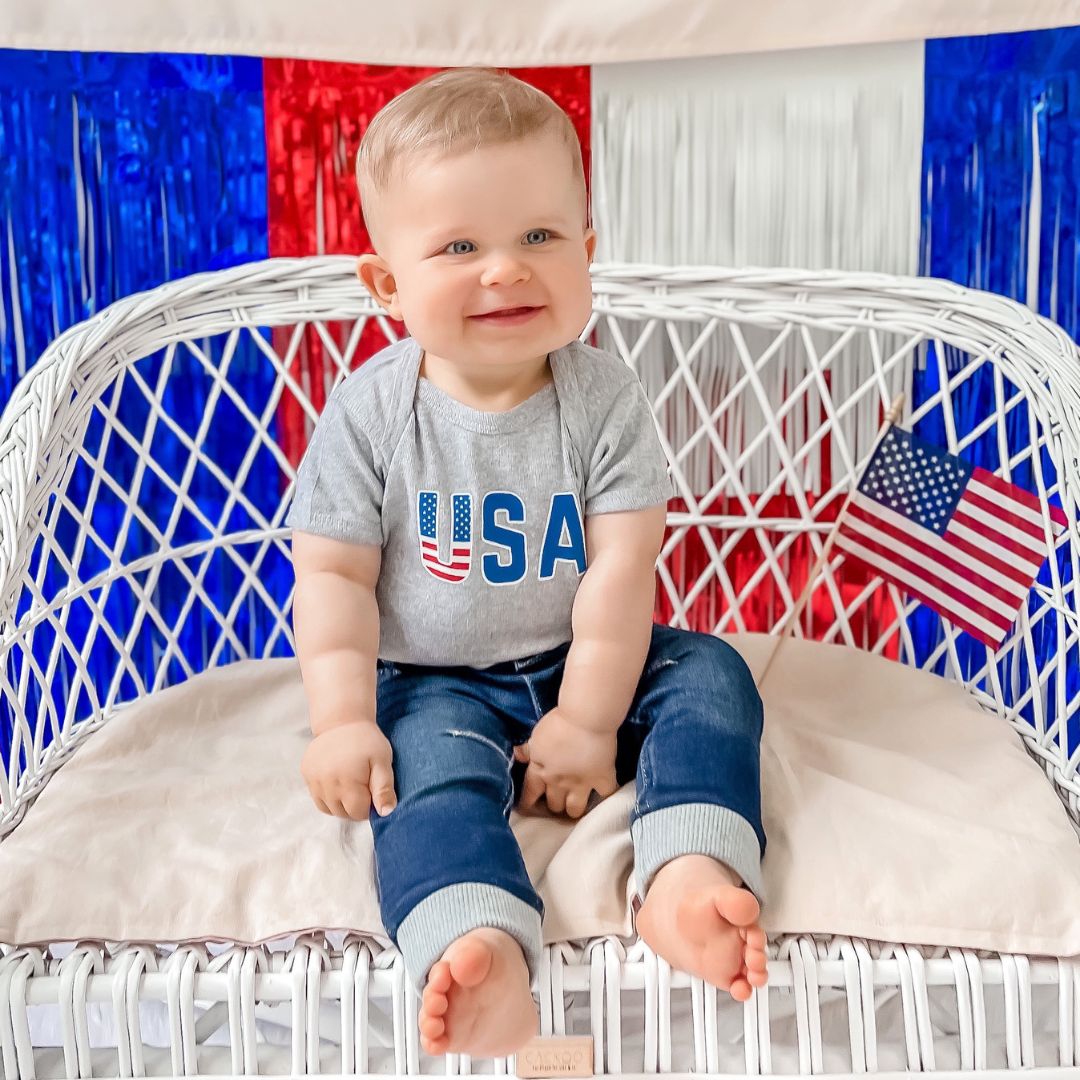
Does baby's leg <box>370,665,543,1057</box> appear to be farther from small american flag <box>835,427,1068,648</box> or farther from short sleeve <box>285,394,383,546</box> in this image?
small american flag <box>835,427,1068,648</box>

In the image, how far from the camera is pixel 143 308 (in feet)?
4.16

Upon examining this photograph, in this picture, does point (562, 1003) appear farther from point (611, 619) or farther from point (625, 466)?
point (625, 466)

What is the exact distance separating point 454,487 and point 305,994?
1.35 ft

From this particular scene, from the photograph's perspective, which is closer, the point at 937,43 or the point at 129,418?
the point at 937,43

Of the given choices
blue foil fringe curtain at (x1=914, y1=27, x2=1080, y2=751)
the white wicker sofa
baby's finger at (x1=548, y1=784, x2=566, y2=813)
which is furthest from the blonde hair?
blue foil fringe curtain at (x1=914, y1=27, x2=1080, y2=751)

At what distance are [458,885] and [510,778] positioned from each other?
0.54 feet

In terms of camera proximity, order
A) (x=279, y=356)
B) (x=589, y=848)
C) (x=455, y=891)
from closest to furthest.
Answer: (x=455, y=891)
(x=589, y=848)
(x=279, y=356)

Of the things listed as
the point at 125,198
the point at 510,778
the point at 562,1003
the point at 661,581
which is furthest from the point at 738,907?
the point at 125,198

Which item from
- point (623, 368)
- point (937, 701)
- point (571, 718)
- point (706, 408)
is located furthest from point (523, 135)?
point (937, 701)

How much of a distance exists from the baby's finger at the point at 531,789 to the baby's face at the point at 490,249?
1.08 feet

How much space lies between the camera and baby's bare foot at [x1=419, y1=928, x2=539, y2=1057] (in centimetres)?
79

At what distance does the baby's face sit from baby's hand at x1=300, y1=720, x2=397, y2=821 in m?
0.30

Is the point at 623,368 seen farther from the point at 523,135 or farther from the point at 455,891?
the point at 455,891

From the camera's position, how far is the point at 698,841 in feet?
2.95
